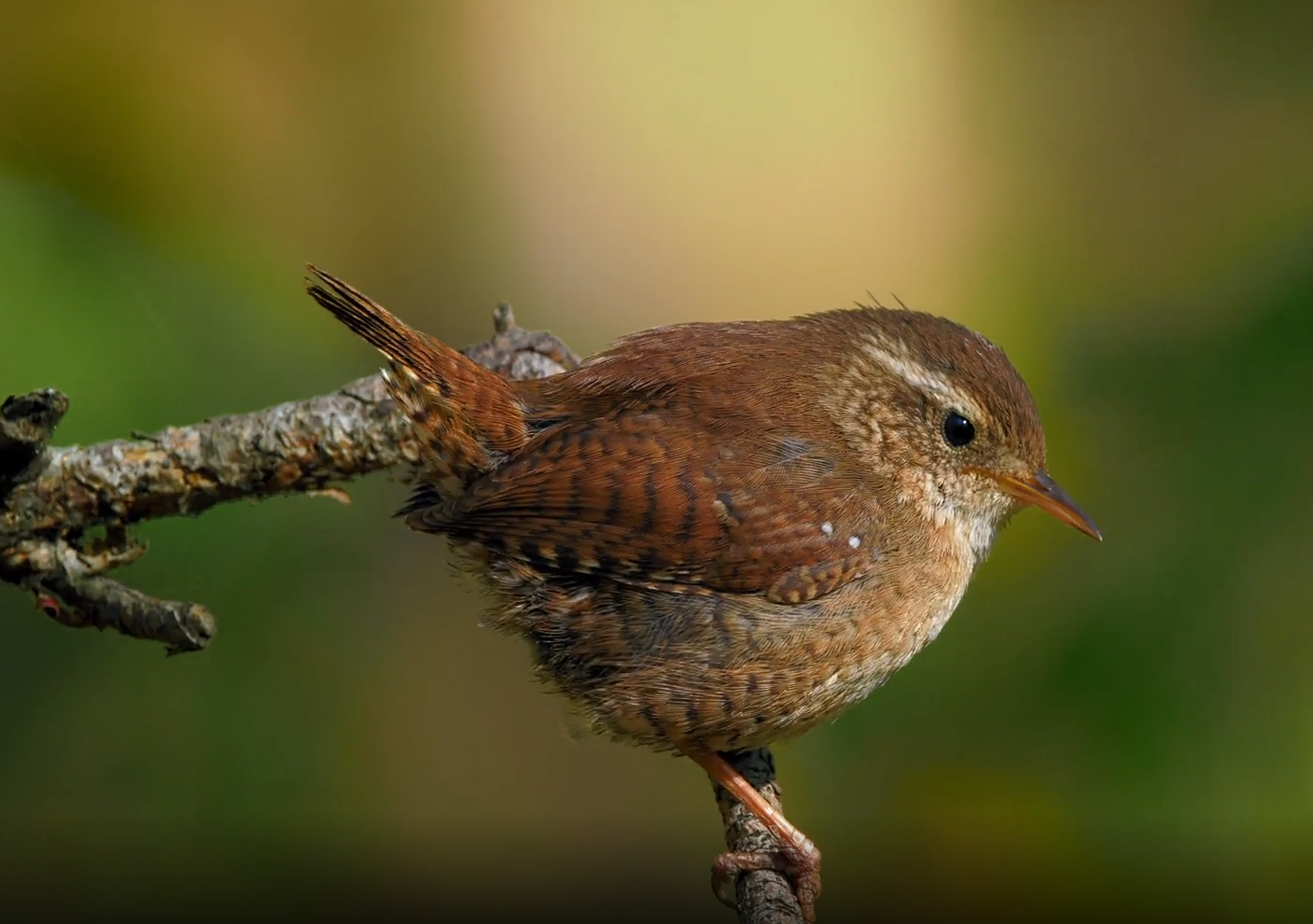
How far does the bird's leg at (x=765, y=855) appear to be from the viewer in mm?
1922

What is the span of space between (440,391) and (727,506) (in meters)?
0.52

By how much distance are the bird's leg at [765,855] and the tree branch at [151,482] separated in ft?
0.09

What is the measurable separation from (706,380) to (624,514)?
290mm

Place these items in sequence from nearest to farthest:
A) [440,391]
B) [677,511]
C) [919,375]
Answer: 1. [677,511]
2. [440,391]
3. [919,375]

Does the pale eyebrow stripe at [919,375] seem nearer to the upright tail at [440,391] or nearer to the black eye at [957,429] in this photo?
the black eye at [957,429]

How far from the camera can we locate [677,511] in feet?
6.11

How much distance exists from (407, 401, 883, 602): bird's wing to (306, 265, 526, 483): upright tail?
0.08 metres

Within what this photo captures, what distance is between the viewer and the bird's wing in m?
1.87

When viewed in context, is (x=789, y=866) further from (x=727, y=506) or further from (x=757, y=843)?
(x=727, y=506)

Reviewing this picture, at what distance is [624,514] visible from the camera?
188cm

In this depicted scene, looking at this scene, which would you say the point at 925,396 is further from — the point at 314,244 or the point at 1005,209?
the point at 314,244

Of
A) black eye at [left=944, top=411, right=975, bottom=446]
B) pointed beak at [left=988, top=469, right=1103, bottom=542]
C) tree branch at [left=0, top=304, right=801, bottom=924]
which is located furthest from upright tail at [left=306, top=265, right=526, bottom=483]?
pointed beak at [left=988, top=469, right=1103, bottom=542]

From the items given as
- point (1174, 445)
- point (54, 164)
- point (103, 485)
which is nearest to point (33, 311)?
point (54, 164)

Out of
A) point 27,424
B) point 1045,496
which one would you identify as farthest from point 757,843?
point 27,424
